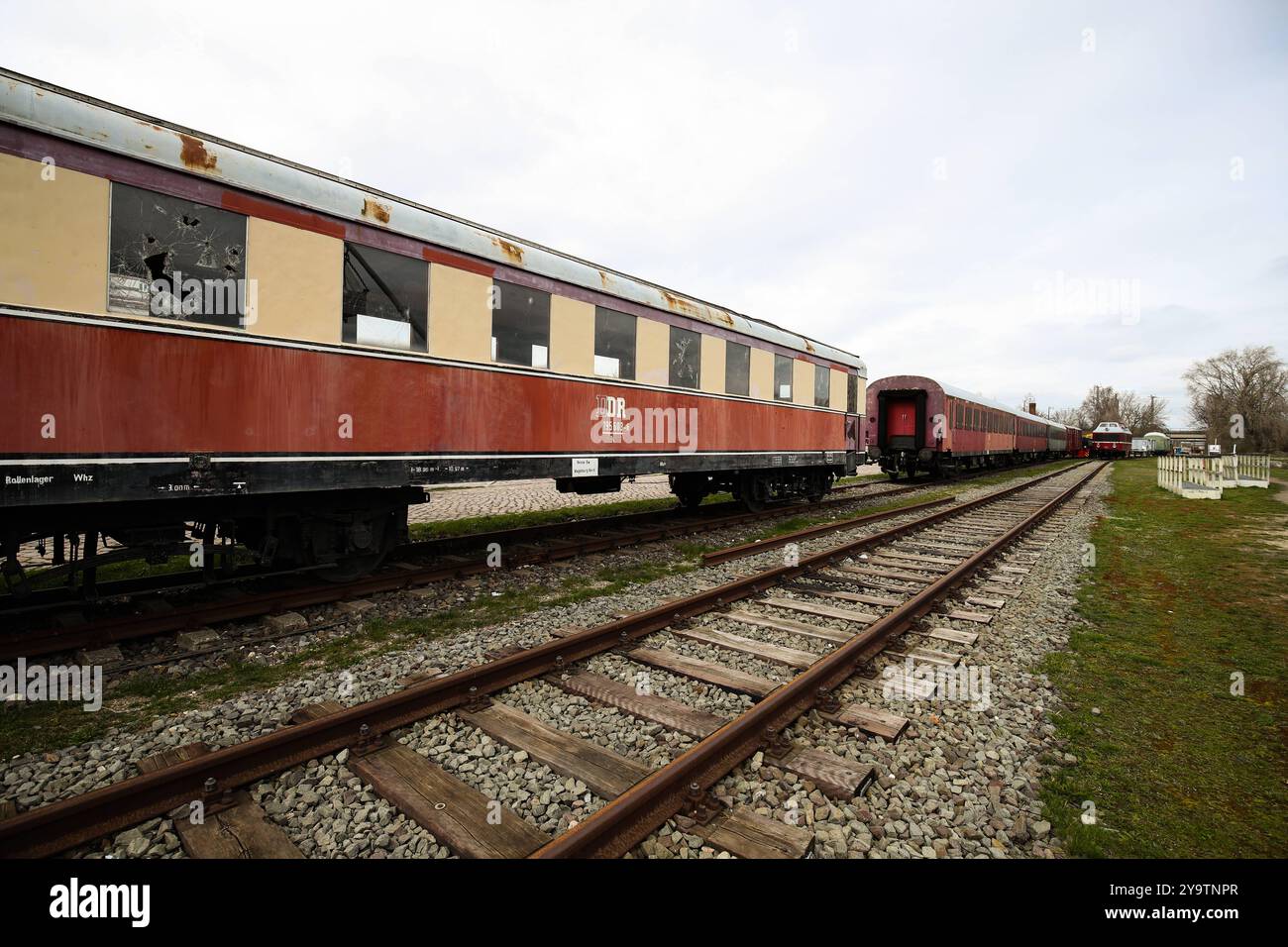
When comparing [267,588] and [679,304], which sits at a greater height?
[679,304]

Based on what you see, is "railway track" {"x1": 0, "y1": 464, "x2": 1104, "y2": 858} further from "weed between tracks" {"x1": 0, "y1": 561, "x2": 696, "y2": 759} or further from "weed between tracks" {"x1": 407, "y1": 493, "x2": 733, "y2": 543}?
"weed between tracks" {"x1": 407, "y1": 493, "x2": 733, "y2": 543}

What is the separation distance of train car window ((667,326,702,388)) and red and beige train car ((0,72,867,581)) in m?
1.10

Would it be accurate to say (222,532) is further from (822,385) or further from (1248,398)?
(1248,398)

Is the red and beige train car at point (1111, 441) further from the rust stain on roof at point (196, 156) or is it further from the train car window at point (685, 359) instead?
the rust stain on roof at point (196, 156)

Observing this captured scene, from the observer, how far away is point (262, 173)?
193 inches

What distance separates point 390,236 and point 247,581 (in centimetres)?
385

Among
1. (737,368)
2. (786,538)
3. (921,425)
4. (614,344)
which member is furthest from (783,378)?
(921,425)

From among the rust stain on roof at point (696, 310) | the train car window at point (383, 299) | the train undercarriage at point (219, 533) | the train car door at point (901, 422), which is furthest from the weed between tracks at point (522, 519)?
the train car door at point (901, 422)

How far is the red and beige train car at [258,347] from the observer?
12.9ft

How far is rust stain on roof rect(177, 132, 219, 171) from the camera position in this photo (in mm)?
4520

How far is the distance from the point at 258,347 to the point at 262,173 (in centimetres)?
146

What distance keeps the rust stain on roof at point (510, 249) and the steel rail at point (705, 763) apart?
17.5 ft

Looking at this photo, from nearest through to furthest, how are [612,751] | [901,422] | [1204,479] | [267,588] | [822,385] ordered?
[612,751], [267,588], [822,385], [1204,479], [901,422]
